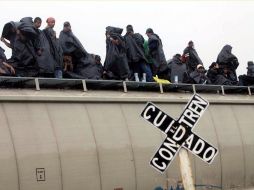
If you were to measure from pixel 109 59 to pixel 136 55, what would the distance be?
73 cm

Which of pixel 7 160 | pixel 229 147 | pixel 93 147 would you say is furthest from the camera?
pixel 229 147

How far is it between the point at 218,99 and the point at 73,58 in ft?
8.91

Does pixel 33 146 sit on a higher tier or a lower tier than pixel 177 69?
lower

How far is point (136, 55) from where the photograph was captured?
1102cm

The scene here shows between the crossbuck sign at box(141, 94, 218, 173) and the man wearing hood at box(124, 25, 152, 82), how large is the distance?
202 inches

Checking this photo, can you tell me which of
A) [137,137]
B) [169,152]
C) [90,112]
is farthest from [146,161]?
[169,152]

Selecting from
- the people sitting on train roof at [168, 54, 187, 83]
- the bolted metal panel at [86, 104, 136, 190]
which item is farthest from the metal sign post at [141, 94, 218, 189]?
the people sitting on train roof at [168, 54, 187, 83]

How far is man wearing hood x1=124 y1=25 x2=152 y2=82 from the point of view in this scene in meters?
11.0

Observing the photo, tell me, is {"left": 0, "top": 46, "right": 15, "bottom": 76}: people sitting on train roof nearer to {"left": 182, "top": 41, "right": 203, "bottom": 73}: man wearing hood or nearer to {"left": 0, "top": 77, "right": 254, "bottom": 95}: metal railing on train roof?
{"left": 0, "top": 77, "right": 254, "bottom": 95}: metal railing on train roof

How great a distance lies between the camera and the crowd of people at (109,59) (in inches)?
357

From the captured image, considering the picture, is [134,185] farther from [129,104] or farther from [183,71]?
[183,71]

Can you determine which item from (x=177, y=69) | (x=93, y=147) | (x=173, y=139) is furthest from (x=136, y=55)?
(x=173, y=139)

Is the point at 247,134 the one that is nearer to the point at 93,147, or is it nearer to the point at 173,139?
the point at 93,147

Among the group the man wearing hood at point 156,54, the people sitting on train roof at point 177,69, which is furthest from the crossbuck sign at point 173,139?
the people sitting on train roof at point 177,69
